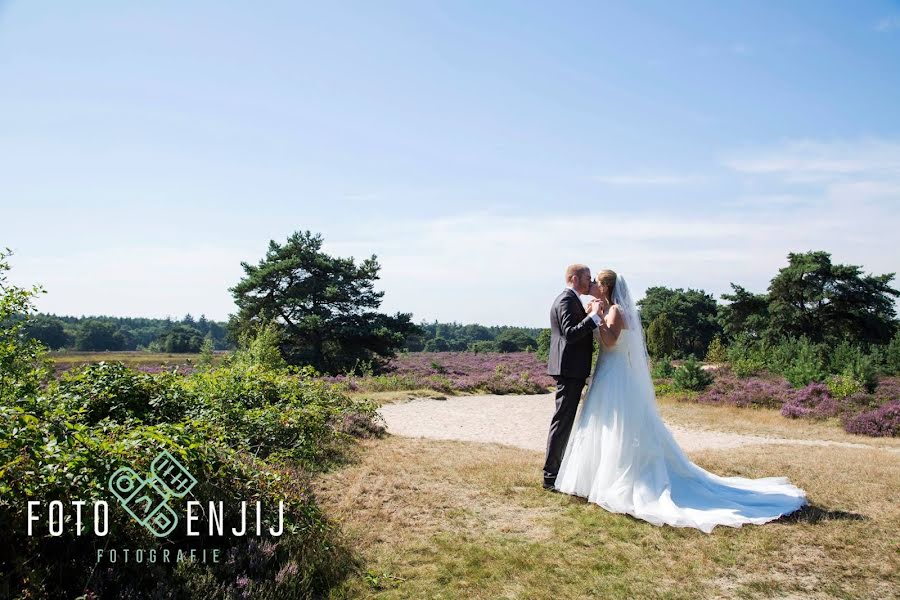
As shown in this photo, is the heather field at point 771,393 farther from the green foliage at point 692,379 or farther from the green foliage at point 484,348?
the green foliage at point 484,348

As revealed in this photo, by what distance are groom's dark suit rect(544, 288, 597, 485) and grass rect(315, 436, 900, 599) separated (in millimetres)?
560

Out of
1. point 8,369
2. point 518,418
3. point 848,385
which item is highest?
point 8,369

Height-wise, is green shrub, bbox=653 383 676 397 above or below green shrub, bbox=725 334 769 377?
below

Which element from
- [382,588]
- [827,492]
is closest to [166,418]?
[382,588]

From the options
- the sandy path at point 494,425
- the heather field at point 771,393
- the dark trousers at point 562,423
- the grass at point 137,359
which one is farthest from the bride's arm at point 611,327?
the grass at point 137,359

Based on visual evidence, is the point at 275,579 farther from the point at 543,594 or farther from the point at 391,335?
the point at 391,335

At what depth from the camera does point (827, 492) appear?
6.41 m

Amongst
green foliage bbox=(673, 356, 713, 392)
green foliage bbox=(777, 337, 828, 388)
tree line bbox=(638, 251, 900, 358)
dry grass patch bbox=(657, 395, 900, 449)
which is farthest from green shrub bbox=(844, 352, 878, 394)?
tree line bbox=(638, 251, 900, 358)

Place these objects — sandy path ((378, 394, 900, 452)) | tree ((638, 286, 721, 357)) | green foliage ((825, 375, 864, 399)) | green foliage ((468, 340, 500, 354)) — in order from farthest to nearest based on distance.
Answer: green foliage ((468, 340, 500, 354))
tree ((638, 286, 721, 357))
green foliage ((825, 375, 864, 399))
sandy path ((378, 394, 900, 452))

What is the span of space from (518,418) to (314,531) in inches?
406

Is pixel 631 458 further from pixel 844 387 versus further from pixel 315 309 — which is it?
pixel 315 309

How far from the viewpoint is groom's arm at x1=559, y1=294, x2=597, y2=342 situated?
608 cm

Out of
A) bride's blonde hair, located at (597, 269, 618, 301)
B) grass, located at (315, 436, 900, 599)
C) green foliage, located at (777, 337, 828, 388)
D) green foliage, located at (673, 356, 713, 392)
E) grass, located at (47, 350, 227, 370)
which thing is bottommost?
grass, located at (47, 350, 227, 370)

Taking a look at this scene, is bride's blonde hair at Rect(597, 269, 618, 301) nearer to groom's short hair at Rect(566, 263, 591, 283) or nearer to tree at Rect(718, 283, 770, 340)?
groom's short hair at Rect(566, 263, 591, 283)
